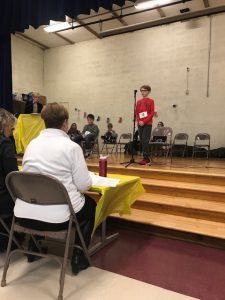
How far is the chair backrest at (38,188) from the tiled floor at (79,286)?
0.60 meters

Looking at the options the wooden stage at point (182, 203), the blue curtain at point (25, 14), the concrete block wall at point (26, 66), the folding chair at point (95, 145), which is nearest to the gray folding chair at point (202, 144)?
the folding chair at point (95, 145)

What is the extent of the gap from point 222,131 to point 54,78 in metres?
6.12

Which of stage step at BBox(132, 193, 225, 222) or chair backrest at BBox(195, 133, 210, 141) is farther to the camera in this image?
chair backrest at BBox(195, 133, 210, 141)

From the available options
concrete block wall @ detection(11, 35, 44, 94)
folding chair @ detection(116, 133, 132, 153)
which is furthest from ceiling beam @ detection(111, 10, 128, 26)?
concrete block wall @ detection(11, 35, 44, 94)

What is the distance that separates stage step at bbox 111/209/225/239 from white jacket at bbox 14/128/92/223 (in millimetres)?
1344

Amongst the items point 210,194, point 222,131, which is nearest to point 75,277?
point 210,194

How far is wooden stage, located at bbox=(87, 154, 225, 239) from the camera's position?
2.80 m

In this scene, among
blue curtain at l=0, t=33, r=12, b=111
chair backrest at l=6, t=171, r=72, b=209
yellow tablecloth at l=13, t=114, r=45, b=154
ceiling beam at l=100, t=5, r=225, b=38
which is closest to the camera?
chair backrest at l=6, t=171, r=72, b=209

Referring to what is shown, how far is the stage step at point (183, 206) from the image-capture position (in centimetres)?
288

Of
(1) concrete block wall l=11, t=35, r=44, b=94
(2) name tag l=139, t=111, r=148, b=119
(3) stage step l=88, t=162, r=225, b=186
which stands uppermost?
(1) concrete block wall l=11, t=35, r=44, b=94

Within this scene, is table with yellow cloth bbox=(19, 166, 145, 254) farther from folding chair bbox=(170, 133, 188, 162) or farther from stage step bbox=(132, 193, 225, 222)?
folding chair bbox=(170, 133, 188, 162)

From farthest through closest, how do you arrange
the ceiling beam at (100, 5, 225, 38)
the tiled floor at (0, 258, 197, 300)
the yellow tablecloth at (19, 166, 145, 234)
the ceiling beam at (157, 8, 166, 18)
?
1. the ceiling beam at (157, 8, 166, 18)
2. the ceiling beam at (100, 5, 225, 38)
3. the yellow tablecloth at (19, 166, 145, 234)
4. the tiled floor at (0, 258, 197, 300)

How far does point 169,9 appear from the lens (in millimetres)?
7047

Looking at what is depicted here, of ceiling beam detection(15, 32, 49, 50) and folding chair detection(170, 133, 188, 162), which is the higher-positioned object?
ceiling beam detection(15, 32, 49, 50)
